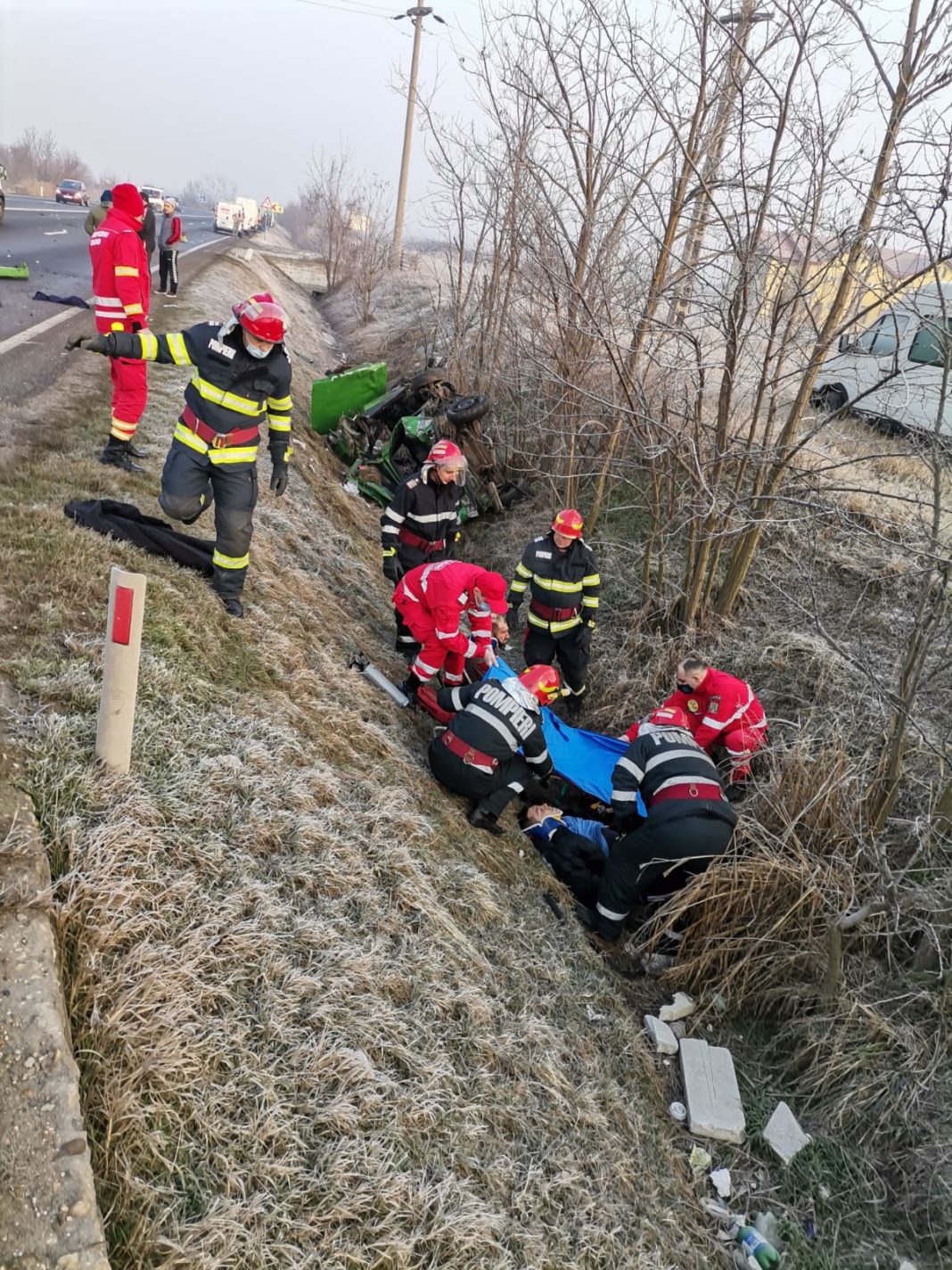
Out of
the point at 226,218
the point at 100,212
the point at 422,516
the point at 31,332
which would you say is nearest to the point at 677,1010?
the point at 422,516

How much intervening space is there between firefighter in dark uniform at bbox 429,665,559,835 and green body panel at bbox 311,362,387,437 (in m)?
7.26

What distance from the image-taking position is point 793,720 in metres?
5.93

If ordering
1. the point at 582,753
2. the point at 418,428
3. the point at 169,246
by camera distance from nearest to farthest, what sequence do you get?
1. the point at 582,753
2. the point at 418,428
3. the point at 169,246

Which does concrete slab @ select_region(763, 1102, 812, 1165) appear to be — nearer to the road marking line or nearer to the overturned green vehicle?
the overturned green vehicle

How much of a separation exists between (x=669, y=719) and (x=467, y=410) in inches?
227

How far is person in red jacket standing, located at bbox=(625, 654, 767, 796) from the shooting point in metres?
5.24

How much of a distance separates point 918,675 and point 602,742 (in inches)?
105

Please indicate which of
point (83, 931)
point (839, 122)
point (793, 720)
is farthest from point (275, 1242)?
point (839, 122)

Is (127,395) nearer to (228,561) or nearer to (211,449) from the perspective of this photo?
(211,449)

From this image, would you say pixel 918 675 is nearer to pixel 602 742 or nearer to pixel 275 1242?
pixel 602 742

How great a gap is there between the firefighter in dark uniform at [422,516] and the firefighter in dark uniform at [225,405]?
1.74 meters

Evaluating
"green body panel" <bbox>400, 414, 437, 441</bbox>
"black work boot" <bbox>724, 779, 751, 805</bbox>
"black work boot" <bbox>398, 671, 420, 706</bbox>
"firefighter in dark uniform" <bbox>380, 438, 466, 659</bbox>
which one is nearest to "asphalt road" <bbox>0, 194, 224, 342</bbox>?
"green body panel" <bbox>400, 414, 437, 441</bbox>

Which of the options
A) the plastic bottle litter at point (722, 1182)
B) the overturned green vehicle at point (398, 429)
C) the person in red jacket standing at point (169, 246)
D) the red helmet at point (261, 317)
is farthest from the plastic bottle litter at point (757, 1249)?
the person in red jacket standing at point (169, 246)

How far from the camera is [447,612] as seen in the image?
536 cm
